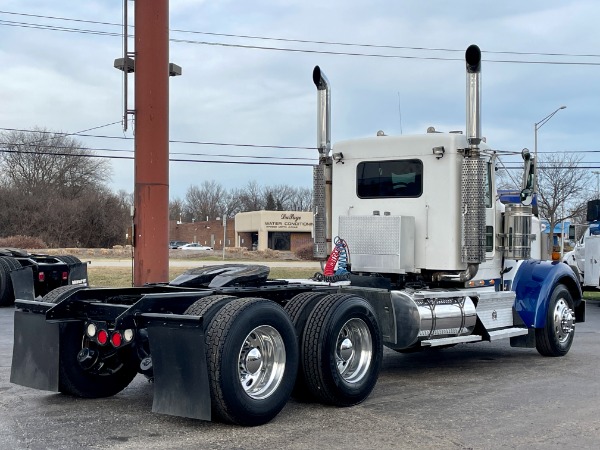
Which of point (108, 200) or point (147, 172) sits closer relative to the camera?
point (147, 172)

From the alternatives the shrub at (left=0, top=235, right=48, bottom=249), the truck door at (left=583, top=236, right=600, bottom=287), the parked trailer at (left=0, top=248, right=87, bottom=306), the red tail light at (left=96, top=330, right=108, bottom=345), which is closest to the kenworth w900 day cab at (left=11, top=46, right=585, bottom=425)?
the red tail light at (left=96, top=330, right=108, bottom=345)

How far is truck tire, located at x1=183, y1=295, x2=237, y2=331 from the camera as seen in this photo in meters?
6.30

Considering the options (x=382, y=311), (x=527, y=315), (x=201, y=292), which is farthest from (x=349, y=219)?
(x=201, y=292)

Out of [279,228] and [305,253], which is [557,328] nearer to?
[305,253]

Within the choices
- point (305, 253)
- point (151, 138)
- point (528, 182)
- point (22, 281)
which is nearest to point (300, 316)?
point (528, 182)

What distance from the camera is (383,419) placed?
272 inches

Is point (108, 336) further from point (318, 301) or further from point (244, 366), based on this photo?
point (318, 301)

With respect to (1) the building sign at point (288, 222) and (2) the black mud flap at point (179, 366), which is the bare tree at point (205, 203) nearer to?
(1) the building sign at point (288, 222)

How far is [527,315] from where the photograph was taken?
10.2 m

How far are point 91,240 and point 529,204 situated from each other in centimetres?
5647

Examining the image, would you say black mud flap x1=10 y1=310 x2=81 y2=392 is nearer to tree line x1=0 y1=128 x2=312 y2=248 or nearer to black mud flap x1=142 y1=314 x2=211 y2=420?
black mud flap x1=142 y1=314 x2=211 y2=420

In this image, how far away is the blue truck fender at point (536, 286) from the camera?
1023cm

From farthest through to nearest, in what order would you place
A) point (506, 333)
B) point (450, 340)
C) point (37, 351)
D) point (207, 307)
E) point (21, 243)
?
point (21, 243), point (506, 333), point (450, 340), point (37, 351), point (207, 307)

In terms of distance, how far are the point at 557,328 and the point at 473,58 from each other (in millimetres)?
3803
